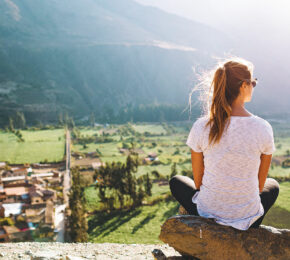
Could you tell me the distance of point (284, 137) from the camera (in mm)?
65625

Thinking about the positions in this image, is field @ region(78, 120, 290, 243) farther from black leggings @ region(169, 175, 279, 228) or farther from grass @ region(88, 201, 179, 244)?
black leggings @ region(169, 175, 279, 228)

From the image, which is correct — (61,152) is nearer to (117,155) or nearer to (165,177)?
(117,155)

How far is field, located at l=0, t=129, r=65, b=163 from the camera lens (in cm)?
4218

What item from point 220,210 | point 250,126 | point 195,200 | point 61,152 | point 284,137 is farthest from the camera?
point 284,137

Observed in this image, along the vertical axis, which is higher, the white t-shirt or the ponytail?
the ponytail

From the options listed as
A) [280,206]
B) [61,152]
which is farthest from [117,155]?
[280,206]

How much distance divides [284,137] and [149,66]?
97220 mm

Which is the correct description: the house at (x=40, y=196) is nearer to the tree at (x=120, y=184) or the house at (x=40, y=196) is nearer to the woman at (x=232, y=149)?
the tree at (x=120, y=184)

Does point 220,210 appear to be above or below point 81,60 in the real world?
below

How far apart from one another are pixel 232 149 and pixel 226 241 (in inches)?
41.7

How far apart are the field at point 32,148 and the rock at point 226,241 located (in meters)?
41.1

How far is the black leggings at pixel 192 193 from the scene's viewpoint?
3211mm

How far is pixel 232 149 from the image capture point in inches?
105

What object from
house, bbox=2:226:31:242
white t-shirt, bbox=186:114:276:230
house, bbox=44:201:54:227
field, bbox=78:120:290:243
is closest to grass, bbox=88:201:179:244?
field, bbox=78:120:290:243
